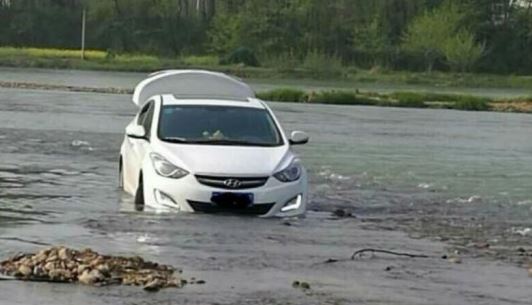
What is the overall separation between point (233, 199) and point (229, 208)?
17cm

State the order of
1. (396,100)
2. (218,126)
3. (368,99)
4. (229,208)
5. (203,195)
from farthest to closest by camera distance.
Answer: (396,100) → (368,99) → (218,126) → (229,208) → (203,195)

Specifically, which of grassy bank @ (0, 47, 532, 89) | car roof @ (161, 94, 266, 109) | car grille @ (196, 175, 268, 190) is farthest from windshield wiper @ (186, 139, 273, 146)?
grassy bank @ (0, 47, 532, 89)

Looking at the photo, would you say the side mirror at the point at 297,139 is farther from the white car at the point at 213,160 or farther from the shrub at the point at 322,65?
the shrub at the point at 322,65

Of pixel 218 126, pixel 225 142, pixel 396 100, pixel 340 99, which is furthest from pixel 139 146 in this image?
pixel 396 100

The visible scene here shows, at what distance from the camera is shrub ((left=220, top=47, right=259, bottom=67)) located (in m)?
96.2

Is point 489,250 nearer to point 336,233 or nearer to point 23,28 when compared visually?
point 336,233

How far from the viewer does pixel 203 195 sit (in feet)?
53.2

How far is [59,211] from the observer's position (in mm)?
16891

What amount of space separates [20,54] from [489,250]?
77.2 meters

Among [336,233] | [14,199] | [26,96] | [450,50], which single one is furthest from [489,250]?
[450,50]

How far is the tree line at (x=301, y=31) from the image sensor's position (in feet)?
333

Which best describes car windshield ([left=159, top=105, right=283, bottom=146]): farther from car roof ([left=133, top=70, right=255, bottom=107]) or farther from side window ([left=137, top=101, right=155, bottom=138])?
car roof ([left=133, top=70, right=255, bottom=107])

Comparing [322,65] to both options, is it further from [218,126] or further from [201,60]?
[218,126]

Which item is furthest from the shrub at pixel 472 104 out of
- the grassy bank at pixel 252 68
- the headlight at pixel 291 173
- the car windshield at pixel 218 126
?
the headlight at pixel 291 173
